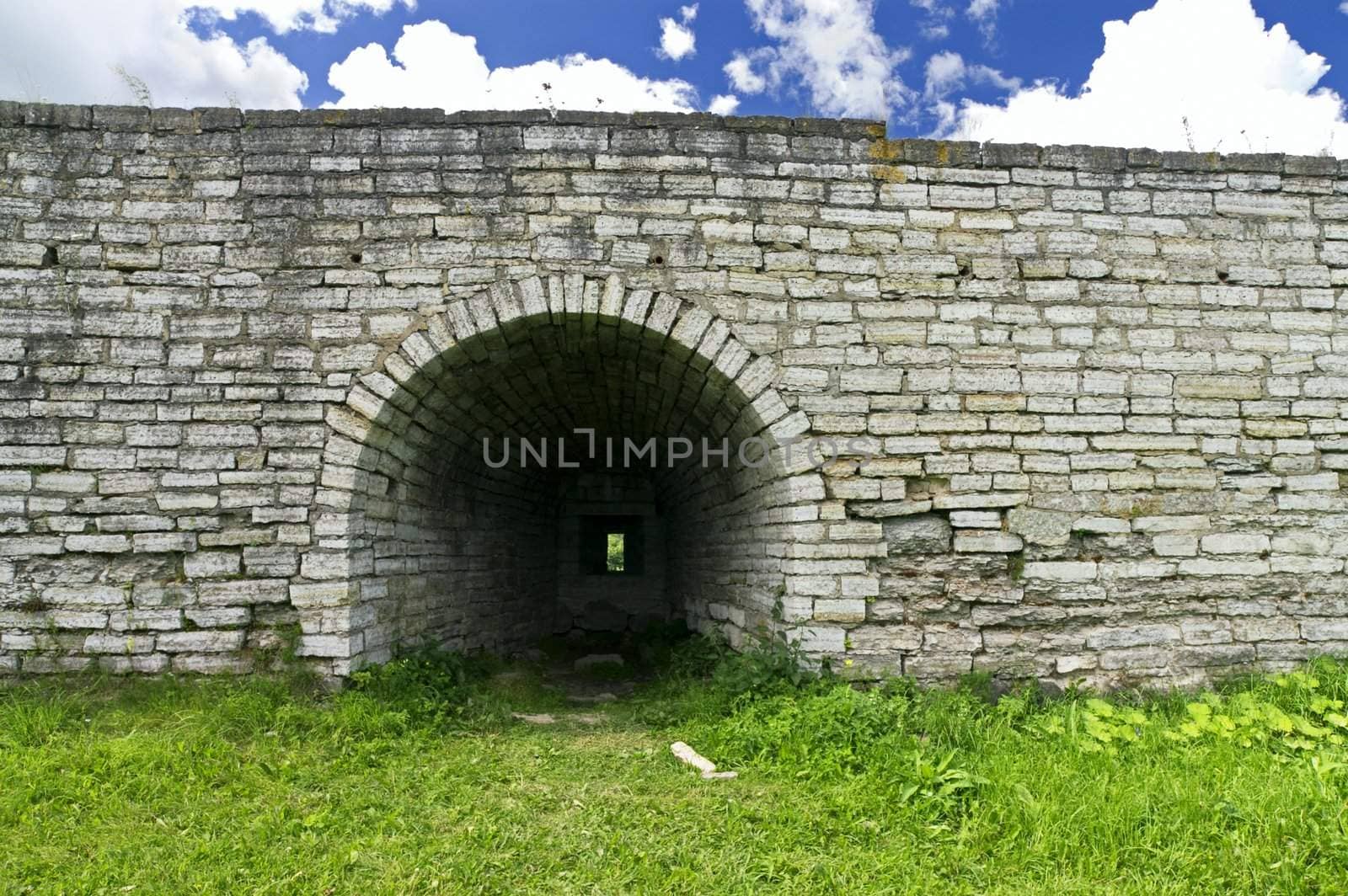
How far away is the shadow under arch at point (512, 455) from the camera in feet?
16.4

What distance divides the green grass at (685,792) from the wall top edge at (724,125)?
353 cm

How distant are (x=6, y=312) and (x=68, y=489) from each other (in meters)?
1.21

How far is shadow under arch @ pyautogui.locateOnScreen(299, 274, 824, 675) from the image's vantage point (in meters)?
5.01

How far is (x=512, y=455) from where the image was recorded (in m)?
7.83

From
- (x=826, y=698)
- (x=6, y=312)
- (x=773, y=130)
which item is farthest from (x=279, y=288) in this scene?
(x=826, y=698)

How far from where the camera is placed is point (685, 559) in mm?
9219

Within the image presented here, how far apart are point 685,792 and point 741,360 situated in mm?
2606

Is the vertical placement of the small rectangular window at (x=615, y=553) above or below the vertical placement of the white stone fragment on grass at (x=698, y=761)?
above

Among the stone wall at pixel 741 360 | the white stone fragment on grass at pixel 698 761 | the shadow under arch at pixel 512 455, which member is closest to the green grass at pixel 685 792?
the white stone fragment on grass at pixel 698 761

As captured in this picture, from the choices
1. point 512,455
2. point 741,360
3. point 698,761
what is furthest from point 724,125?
point 698,761

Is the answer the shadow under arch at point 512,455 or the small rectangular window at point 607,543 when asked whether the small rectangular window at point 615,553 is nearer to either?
the small rectangular window at point 607,543

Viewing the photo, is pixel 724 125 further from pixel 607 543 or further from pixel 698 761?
pixel 607 543

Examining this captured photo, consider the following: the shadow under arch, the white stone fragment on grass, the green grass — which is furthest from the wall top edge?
the white stone fragment on grass

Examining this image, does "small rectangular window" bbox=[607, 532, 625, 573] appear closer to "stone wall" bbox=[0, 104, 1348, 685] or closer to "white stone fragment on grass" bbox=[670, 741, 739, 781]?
"stone wall" bbox=[0, 104, 1348, 685]
